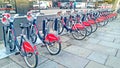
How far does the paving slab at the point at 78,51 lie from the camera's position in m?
3.62

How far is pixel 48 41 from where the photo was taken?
3393 mm

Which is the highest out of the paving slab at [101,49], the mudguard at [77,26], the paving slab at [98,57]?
the mudguard at [77,26]

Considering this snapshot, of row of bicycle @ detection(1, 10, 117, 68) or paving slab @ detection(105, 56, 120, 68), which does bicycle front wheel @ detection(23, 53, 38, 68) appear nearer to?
row of bicycle @ detection(1, 10, 117, 68)

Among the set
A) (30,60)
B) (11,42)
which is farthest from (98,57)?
(11,42)

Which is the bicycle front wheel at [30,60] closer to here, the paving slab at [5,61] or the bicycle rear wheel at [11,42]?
the paving slab at [5,61]

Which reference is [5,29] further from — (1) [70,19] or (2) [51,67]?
(1) [70,19]

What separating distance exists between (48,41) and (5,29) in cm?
120

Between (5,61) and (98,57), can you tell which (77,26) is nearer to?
(98,57)

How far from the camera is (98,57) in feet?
11.4

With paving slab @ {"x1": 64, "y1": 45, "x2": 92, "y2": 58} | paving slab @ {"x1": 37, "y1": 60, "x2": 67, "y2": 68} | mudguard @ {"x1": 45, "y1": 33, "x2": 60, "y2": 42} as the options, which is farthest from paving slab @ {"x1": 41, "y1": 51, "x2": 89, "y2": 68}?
mudguard @ {"x1": 45, "y1": 33, "x2": 60, "y2": 42}

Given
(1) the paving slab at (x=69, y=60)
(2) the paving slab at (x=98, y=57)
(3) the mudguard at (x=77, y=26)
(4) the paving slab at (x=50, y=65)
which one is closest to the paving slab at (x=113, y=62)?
(2) the paving slab at (x=98, y=57)

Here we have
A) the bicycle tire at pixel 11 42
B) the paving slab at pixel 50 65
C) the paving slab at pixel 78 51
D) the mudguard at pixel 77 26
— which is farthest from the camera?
the mudguard at pixel 77 26

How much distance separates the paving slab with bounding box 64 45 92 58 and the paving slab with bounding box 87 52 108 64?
0.50ft

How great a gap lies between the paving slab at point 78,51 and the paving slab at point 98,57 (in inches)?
6.0
